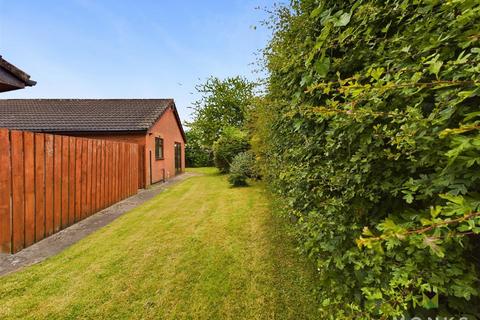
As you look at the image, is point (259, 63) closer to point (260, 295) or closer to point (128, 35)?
point (260, 295)

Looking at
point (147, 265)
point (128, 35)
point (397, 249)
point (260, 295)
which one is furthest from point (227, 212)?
point (128, 35)

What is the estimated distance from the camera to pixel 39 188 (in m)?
4.89

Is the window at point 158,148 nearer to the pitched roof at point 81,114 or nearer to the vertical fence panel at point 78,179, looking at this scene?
the pitched roof at point 81,114

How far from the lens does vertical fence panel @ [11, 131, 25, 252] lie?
14.2 ft

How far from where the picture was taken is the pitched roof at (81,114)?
12.4 metres

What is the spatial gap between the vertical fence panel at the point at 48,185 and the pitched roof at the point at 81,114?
6727 mm

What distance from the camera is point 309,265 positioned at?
3.45 m

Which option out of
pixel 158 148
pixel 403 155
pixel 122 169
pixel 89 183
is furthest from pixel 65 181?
pixel 158 148

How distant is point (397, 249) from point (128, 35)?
17.2m

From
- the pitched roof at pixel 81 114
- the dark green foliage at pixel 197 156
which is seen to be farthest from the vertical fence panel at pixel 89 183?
the dark green foliage at pixel 197 156

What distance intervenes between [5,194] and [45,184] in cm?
82

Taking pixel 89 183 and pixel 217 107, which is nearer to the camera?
pixel 89 183

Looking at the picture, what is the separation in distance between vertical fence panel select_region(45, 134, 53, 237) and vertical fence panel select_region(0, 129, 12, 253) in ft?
2.56

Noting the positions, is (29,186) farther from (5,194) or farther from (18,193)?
(5,194)
